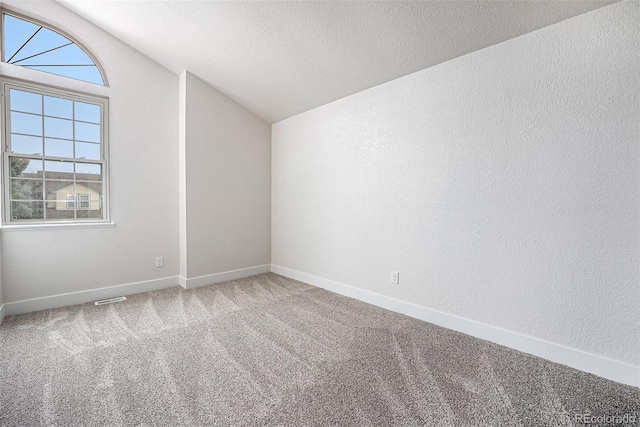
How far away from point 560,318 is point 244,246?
11.6 ft

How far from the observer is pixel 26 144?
2.82 metres

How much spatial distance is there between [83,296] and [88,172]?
1361 mm

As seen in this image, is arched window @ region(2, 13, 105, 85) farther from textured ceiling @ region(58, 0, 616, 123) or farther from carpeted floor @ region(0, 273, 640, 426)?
carpeted floor @ region(0, 273, 640, 426)

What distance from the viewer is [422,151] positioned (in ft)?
8.74

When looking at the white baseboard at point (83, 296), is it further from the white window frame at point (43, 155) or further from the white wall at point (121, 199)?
the white window frame at point (43, 155)

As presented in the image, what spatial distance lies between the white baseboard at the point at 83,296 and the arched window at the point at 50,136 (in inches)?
30.5

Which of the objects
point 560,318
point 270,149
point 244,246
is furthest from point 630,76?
point 244,246

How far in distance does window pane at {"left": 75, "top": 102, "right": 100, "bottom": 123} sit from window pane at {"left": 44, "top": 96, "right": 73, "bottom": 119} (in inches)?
2.6

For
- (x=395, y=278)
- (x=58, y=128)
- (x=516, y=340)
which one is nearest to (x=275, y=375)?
(x=395, y=278)

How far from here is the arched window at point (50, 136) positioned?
9.07 ft

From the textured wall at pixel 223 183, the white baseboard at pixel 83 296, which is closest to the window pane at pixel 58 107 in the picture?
the textured wall at pixel 223 183

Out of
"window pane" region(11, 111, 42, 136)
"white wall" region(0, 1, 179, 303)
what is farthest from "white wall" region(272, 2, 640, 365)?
"window pane" region(11, 111, 42, 136)

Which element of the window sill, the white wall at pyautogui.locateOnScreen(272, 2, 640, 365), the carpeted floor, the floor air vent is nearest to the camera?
the carpeted floor

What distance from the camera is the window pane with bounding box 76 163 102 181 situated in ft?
10.2
